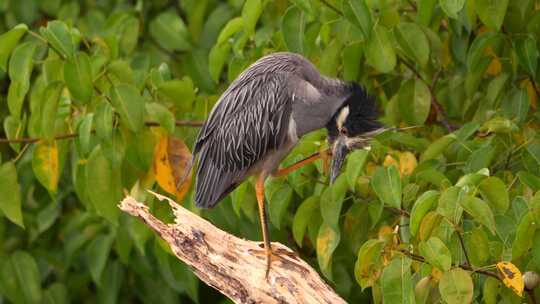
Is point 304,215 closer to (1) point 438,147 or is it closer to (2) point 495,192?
(1) point 438,147

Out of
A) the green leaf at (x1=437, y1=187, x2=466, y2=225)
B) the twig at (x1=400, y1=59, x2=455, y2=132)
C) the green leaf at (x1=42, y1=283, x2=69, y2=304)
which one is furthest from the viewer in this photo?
the green leaf at (x1=42, y1=283, x2=69, y2=304)

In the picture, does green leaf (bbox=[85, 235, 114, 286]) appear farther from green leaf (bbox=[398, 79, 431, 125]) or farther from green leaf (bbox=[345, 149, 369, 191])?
green leaf (bbox=[345, 149, 369, 191])

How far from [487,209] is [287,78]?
1065 mm

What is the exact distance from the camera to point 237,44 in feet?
16.6

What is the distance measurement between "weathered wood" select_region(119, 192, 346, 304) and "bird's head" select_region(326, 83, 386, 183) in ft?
1.47

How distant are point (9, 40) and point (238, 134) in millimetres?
939

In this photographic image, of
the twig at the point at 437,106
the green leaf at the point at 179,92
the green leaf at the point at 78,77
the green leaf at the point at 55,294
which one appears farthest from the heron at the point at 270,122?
the green leaf at the point at 55,294

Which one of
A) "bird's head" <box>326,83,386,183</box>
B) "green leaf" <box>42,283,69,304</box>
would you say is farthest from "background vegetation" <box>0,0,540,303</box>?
"green leaf" <box>42,283,69,304</box>

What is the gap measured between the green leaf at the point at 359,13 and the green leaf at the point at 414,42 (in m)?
0.33

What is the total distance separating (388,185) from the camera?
428cm

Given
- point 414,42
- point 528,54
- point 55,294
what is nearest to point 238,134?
point 414,42

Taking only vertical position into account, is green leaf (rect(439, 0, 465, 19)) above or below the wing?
above

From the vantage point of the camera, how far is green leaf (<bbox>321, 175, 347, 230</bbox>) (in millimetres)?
4527

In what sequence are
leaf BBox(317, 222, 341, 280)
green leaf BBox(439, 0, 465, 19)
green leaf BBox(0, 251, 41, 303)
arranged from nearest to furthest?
green leaf BBox(439, 0, 465, 19)
leaf BBox(317, 222, 341, 280)
green leaf BBox(0, 251, 41, 303)
